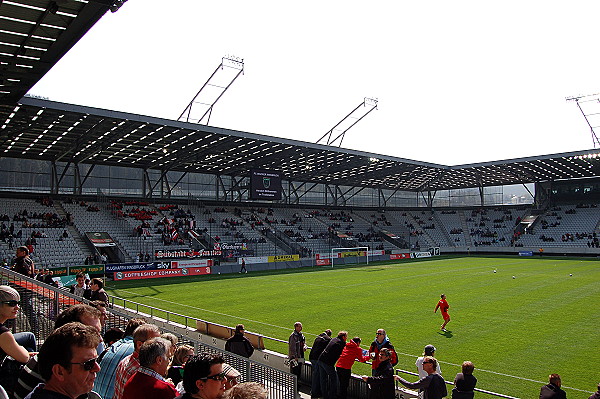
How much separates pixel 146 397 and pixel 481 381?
986 cm

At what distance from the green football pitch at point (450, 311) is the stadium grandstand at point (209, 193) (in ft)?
15.2

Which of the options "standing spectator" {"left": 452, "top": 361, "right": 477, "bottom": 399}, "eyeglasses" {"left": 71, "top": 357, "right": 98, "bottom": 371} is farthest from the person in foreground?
"standing spectator" {"left": 452, "top": 361, "right": 477, "bottom": 399}

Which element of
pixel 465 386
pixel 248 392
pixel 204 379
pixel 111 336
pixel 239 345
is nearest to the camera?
pixel 248 392

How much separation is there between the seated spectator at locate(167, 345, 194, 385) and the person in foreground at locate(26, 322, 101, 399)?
243 cm

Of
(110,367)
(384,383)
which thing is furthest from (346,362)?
(110,367)

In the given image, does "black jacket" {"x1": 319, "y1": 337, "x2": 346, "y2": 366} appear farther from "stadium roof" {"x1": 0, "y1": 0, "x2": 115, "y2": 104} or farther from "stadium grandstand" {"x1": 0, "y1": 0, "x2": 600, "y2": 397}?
"stadium roof" {"x1": 0, "y1": 0, "x2": 115, "y2": 104}

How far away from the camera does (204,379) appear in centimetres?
321

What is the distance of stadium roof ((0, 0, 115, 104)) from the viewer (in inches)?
571

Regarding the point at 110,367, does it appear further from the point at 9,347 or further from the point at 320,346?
the point at 320,346

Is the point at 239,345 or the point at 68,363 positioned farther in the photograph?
the point at 239,345

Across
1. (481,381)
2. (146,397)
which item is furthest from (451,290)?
(146,397)

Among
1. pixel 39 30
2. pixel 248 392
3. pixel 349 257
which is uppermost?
pixel 39 30

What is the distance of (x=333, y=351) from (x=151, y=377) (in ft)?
19.5

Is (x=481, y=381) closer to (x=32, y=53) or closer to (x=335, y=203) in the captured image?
(x=32, y=53)
